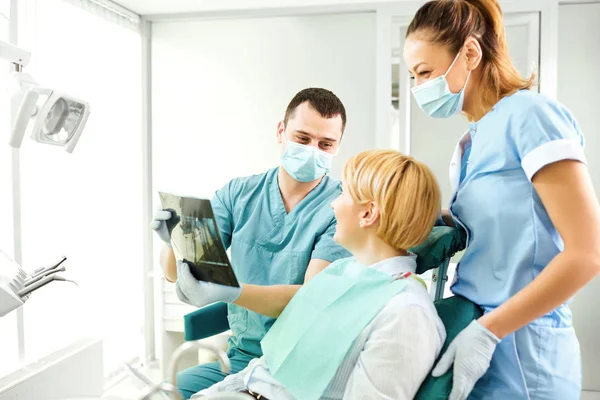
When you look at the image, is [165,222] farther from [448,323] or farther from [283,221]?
[448,323]

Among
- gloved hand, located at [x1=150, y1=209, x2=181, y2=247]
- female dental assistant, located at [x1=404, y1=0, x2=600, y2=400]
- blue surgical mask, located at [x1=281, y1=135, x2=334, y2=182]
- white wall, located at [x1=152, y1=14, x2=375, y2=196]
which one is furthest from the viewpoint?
white wall, located at [x1=152, y1=14, x2=375, y2=196]

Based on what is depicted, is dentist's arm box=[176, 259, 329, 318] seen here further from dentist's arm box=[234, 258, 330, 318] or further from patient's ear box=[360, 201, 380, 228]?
patient's ear box=[360, 201, 380, 228]

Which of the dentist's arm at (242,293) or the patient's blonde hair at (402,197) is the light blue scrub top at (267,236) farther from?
the patient's blonde hair at (402,197)

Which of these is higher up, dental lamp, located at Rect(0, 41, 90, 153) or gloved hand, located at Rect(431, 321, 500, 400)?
dental lamp, located at Rect(0, 41, 90, 153)

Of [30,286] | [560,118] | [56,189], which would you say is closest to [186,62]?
[56,189]

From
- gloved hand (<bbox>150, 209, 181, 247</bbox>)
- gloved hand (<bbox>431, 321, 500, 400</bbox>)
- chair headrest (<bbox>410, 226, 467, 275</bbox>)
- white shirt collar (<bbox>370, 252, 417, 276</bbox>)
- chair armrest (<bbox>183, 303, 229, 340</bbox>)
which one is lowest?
chair armrest (<bbox>183, 303, 229, 340</bbox>)

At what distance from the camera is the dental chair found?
1.13m

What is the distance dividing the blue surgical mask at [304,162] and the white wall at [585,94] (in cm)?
208

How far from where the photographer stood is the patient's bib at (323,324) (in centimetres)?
123

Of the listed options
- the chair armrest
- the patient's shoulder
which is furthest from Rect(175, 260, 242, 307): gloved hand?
the patient's shoulder

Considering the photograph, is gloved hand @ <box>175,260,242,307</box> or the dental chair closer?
the dental chair

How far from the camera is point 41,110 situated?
1410mm

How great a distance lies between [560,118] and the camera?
3.79 ft

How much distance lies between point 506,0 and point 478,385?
2.55 m
